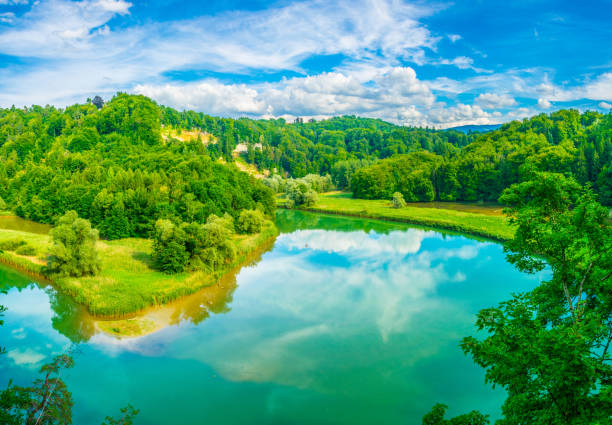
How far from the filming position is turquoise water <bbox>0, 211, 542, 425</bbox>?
15.8 m

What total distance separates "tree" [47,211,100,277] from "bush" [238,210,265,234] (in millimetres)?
18659

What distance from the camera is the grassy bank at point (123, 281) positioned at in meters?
23.9

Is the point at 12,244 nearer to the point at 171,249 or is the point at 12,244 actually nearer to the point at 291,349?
the point at 171,249

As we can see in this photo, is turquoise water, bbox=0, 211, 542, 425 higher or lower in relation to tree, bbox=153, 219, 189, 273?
lower

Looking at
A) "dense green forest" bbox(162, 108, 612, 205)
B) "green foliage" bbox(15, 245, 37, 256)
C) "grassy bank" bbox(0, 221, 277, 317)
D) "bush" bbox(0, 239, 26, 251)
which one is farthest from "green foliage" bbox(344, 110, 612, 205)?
"bush" bbox(0, 239, 26, 251)

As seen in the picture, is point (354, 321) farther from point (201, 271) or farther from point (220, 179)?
point (220, 179)

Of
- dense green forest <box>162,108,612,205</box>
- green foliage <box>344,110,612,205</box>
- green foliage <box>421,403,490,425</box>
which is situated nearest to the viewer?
green foliage <box>421,403,490,425</box>

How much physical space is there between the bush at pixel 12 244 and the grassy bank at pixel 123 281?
2.84 feet

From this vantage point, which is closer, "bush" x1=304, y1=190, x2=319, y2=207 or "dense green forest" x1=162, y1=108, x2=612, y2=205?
"dense green forest" x1=162, y1=108, x2=612, y2=205

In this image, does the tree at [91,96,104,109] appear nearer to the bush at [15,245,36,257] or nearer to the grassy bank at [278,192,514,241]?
the grassy bank at [278,192,514,241]

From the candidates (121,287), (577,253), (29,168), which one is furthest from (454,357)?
(29,168)

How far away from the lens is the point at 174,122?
114 meters

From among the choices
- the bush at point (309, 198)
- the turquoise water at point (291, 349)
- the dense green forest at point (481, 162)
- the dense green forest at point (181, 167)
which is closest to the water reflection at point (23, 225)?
the dense green forest at point (181, 167)

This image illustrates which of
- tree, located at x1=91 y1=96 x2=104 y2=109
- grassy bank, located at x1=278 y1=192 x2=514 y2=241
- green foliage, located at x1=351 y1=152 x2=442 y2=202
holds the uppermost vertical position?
tree, located at x1=91 y1=96 x2=104 y2=109
